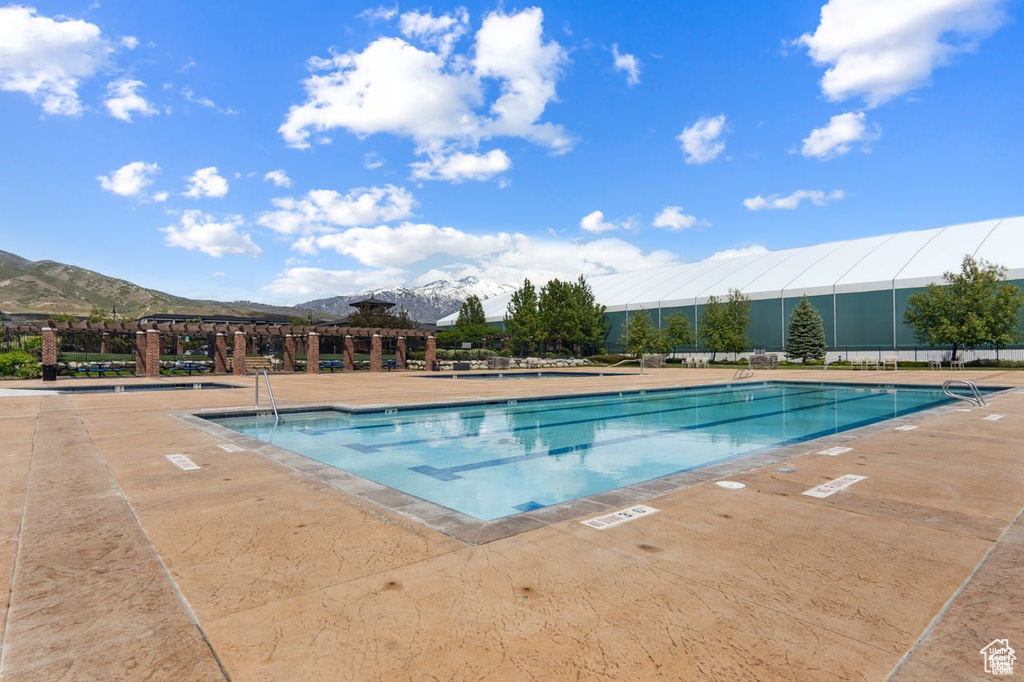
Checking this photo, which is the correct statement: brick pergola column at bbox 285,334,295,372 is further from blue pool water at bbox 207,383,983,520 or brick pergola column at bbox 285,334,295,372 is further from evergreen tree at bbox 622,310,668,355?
evergreen tree at bbox 622,310,668,355

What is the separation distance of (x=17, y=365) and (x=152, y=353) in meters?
4.79

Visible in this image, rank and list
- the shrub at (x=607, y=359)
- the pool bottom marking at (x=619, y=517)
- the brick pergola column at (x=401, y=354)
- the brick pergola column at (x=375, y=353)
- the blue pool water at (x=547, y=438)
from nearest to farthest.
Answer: the pool bottom marking at (x=619, y=517) < the blue pool water at (x=547, y=438) < the brick pergola column at (x=375, y=353) < the brick pergola column at (x=401, y=354) < the shrub at (x=607, y=359)

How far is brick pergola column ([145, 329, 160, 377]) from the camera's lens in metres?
25.2

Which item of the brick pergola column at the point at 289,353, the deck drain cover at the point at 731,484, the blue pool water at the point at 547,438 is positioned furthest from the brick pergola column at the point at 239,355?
the deck drain cover at the point at 731,484

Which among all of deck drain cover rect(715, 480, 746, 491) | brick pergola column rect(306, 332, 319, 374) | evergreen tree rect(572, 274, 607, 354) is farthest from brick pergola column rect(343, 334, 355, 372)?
deck drain cover rect(715, 480, 746, 491)

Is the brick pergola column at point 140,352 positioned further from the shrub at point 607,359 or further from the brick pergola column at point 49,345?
the shrub at point 607,359

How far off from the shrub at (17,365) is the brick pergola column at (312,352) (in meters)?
11.5

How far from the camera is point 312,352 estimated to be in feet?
98.1

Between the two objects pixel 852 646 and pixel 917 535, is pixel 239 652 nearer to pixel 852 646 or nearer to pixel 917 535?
pixel 852 646

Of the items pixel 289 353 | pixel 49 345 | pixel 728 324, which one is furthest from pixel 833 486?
pixel 728 324

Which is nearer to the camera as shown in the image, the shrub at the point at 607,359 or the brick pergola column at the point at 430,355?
the brick pergola column at the point at 430,355

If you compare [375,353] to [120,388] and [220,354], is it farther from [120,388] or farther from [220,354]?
[120,388]

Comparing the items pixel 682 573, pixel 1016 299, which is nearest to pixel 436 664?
pixel 682 573

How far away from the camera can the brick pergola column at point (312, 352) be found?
29844 mm
